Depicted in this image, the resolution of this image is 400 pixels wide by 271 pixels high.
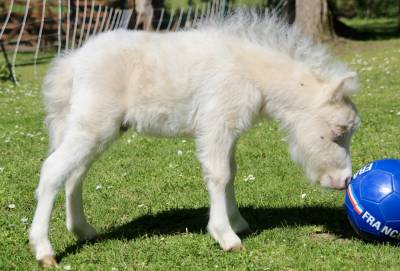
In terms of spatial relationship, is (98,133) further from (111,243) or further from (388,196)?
(388,196)

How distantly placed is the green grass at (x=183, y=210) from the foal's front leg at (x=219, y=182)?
0.38 ft

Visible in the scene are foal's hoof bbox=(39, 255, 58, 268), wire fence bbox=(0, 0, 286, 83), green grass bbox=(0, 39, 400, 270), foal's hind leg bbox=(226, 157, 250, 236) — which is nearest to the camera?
foal's hoof bbox=(39, 255, 58, 268)

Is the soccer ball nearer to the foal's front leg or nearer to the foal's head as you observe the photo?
the foal's head

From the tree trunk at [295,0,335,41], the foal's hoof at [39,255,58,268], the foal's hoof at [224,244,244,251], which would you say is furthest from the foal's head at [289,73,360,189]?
the tree trunk at [295,0,335,41]

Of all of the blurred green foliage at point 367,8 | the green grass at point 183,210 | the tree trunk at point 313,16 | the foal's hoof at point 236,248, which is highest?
the foal's hoof at point 236,248

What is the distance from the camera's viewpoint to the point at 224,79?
5445mm

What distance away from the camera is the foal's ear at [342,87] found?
17.6 ft

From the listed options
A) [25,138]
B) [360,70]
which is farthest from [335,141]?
[360,70]

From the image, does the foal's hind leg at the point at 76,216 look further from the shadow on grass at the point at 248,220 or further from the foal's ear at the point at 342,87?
the foal's ear at the point at 342,87

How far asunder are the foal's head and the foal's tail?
1.96 meters

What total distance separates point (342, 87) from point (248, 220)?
1690 millimetres

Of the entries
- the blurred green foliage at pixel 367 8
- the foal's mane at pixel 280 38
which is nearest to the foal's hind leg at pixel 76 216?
the foal's mane at pixel 280 38

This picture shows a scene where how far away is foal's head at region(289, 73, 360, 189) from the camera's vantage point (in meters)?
5.47

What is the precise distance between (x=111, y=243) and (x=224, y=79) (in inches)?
67.2
